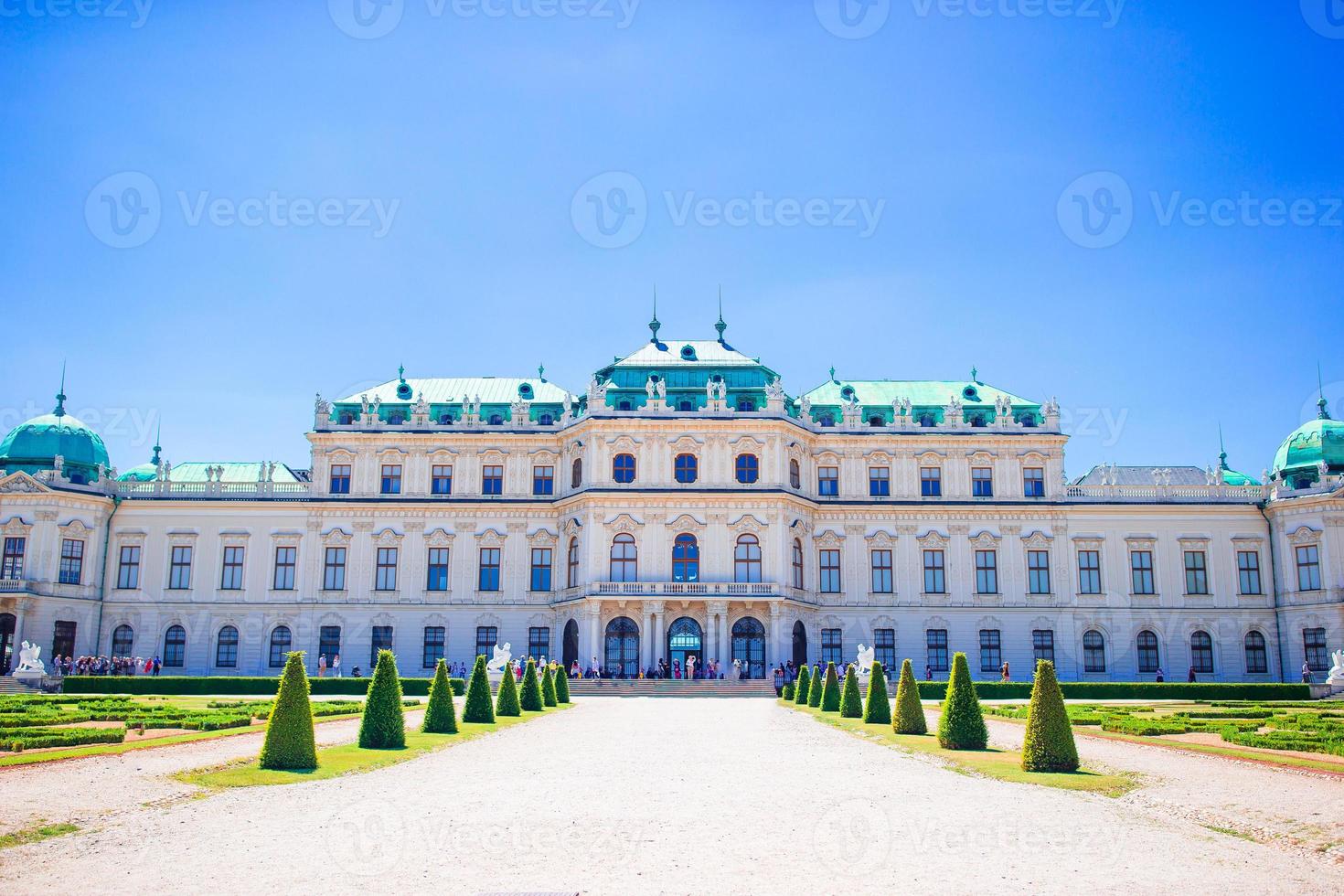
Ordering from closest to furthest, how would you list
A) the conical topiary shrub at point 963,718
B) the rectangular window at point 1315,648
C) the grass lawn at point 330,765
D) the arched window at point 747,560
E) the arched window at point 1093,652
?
the grass lawn at point 330,765
the conical topiary shrub at point 963,718
the rectangular window at point 1315,648
the arched window at point 747,560
the arched window at point 1093,652

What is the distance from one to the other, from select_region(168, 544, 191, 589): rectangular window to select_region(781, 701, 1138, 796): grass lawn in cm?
4116

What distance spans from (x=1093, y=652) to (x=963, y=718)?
37.3 metres

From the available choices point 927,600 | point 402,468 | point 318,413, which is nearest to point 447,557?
point 402,468

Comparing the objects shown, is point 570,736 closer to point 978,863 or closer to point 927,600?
point 978,863

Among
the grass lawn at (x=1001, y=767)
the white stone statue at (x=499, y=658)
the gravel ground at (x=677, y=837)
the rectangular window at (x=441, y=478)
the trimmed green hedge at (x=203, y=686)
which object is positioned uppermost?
the rectangular window at (x=441, y=478)

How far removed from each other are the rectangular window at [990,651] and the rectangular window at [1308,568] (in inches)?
555

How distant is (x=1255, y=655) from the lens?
55.9 m

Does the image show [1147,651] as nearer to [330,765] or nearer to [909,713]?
[909,713]

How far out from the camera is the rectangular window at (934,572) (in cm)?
5741

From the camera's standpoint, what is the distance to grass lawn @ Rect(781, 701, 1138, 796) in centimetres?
1727

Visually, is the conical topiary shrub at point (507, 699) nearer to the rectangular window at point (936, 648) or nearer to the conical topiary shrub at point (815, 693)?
the conical topiary shrub at point (815, 693)

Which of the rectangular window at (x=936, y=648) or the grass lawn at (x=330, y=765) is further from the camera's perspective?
the rectangular window at (x=936, y=648)

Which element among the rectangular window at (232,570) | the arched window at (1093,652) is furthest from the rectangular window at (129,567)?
the arched window at (1093,652)

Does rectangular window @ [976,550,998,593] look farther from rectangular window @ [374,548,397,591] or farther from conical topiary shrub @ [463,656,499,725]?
conical topiary shrub @ [463,656,499,725]
